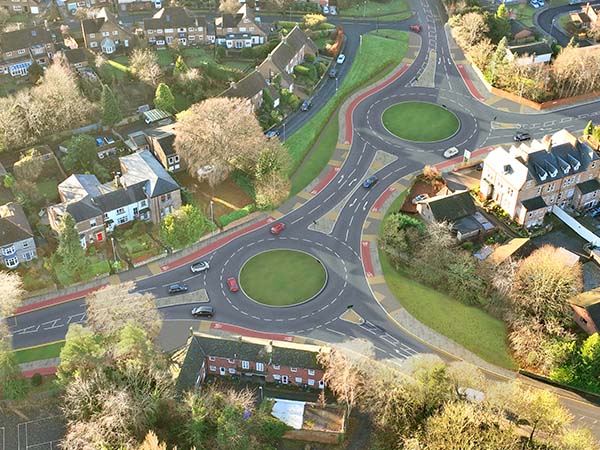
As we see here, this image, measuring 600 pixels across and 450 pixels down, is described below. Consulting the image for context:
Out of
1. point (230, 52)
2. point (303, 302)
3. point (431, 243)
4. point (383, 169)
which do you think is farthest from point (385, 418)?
point (230, 52)

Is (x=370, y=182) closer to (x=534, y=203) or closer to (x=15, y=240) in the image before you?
(x=534, y=203)

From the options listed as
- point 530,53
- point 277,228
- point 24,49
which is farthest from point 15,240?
point 530,53

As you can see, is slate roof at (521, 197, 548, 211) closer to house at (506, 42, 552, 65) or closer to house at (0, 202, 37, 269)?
house at (506, 42, 552, 65)

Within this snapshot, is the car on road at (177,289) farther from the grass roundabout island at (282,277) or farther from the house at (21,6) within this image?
the house at (21,6)

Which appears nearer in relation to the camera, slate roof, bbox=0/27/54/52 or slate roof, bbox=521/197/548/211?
slate roof, bbox=521/197/548/211

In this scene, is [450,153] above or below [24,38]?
below

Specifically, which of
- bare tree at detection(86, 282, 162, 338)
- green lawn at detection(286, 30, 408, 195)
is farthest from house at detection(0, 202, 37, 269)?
green lawn at detection(286, 30, 408, 195)

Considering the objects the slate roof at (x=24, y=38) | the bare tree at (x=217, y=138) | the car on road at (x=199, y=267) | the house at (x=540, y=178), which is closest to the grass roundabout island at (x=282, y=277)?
the car on road at (x=199, y=267)
